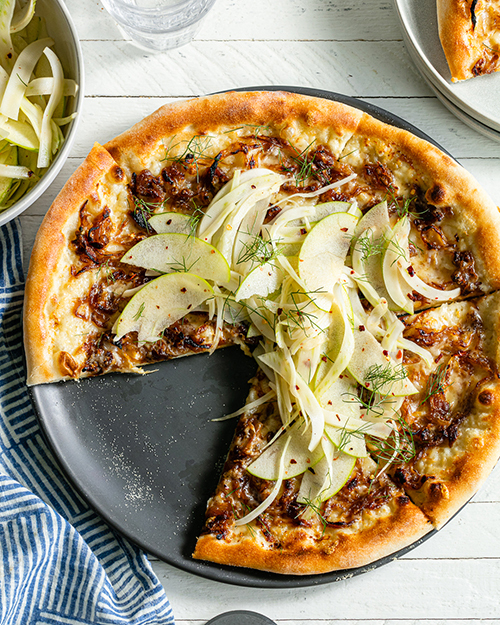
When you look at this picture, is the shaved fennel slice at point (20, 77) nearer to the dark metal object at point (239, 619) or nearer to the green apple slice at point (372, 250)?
the green apple slice at point (372, 250)

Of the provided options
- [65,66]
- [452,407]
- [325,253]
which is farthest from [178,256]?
[452,407]

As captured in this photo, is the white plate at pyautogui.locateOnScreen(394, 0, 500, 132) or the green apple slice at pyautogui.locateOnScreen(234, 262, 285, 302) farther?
the white plate at pyautogui.locateOnScreen(394, 0, 500, 132)

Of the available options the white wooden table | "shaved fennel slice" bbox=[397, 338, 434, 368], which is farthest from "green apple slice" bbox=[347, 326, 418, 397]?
the white wooden table

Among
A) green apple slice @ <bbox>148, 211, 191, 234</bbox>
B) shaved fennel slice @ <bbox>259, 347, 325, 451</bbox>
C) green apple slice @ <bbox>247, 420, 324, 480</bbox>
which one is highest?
green apple slice @ <bbox>148, 211, 191, 234</bbox>

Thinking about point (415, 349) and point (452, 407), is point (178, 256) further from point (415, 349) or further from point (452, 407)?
point (452, 407)

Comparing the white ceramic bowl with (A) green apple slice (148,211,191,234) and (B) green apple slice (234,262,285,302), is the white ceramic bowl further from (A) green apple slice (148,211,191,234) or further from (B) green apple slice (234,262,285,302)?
(B) green apple slice (234,262,285,302)

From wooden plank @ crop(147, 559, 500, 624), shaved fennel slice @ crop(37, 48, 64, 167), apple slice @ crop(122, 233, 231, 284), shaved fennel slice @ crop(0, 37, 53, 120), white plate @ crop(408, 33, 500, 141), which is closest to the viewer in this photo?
shaved fennel slice @ crop(0, 37, 53, 120)

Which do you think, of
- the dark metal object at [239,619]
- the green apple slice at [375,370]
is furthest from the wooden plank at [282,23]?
the dark metal object at [239,619]

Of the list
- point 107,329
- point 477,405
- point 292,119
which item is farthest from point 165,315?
A: point 477,405
